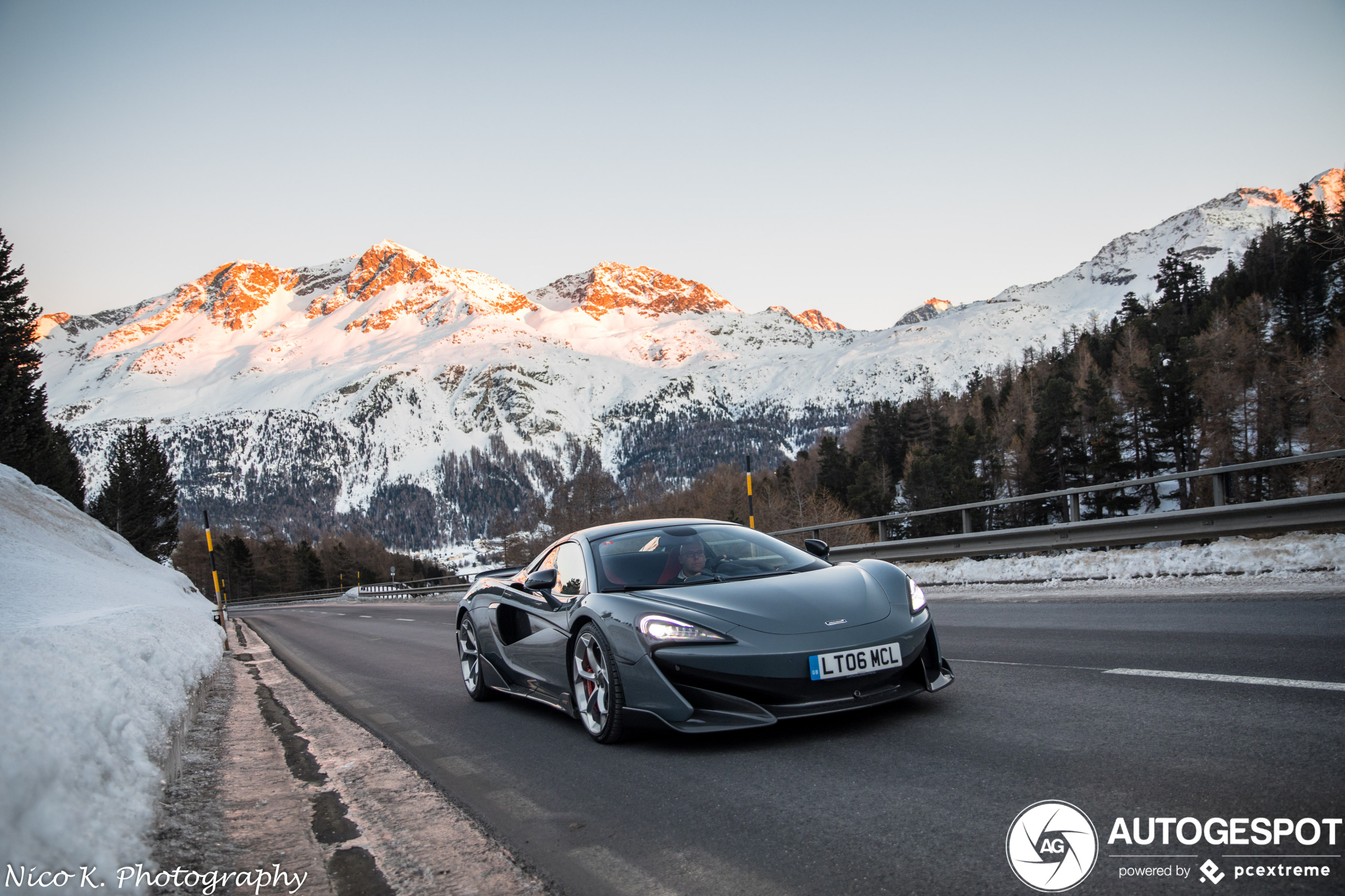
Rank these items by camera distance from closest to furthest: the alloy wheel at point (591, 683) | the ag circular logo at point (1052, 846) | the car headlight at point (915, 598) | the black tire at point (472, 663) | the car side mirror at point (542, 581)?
the ag circular logo at point (1052, 846) → the car headlight at point (915, 598) → the alloy wheel at point (591, 683) → the car side mirror at point (542, 581) → the black tire at point (472, 663)

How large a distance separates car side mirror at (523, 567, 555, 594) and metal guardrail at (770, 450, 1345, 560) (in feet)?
24.7

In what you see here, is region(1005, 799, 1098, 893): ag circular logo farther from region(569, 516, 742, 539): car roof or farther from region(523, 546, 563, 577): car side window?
region(523, 546, 563, 577): car side window

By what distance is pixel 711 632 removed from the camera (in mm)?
4535

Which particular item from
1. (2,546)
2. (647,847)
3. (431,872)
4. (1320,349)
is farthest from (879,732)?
(1320,349)

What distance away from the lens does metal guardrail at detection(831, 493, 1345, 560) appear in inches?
368

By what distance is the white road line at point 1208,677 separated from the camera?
4.39 m

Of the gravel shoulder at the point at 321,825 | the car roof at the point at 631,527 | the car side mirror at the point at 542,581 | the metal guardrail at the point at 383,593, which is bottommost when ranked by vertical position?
the metal guardrail at the point at 383,593

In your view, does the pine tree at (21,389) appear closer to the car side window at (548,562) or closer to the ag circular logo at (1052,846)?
the car side window at (548,562)

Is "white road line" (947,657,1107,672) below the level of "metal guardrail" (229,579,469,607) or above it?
above

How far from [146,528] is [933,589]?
65769 mm

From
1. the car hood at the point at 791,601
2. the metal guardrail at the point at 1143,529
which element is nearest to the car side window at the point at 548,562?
the car hood at the point at 791,601

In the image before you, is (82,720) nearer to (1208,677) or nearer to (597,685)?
(597,685)

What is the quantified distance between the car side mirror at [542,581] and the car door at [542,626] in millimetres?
54

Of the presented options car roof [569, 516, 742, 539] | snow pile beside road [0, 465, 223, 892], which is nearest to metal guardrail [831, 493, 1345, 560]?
car roof [569, 516, 742, 539]
